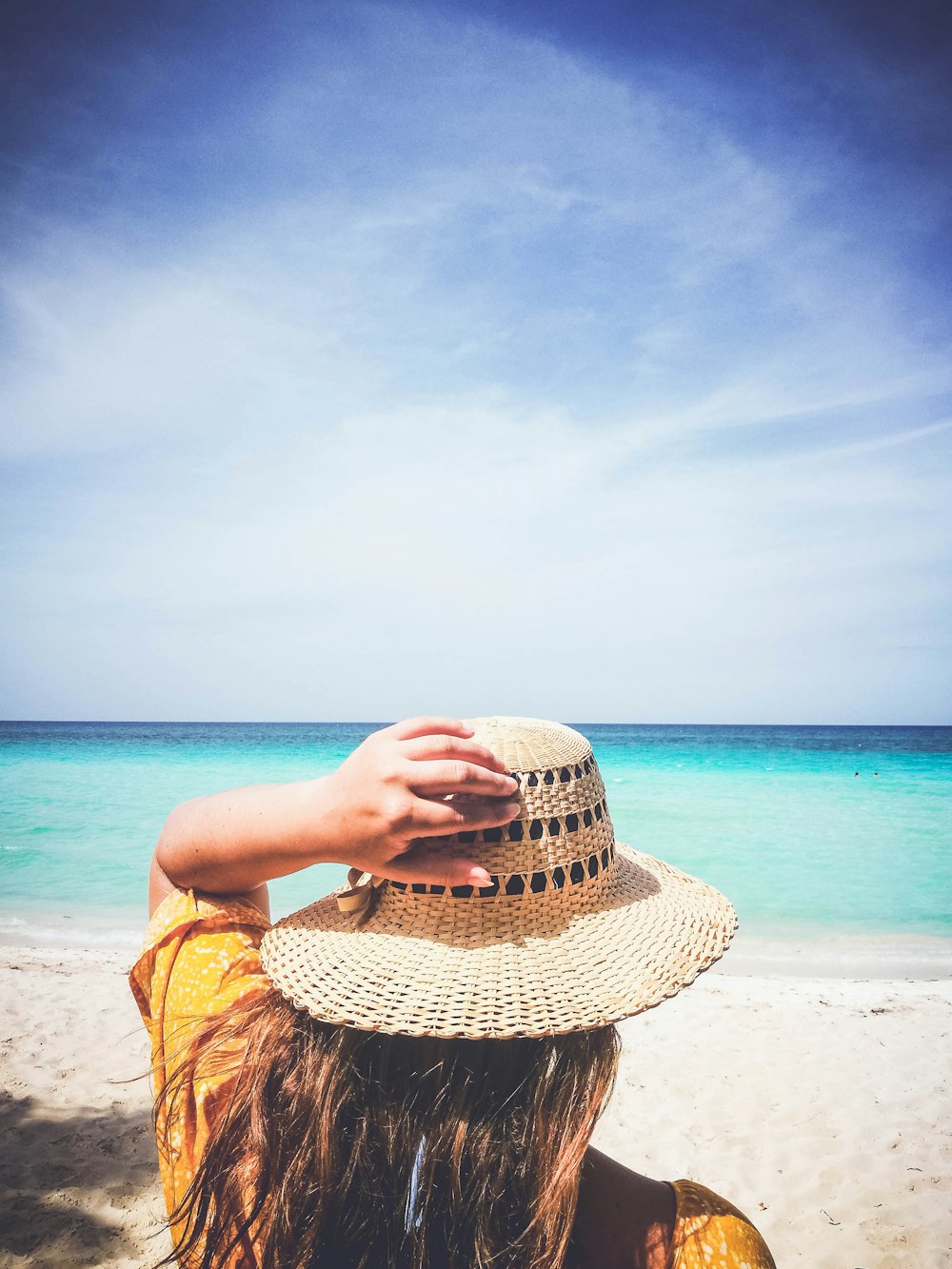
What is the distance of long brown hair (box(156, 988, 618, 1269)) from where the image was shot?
37.8 inches

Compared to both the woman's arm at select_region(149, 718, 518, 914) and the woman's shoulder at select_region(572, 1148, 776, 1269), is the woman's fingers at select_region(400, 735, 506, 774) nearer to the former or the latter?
the woman's arm at select_region(149, 718, 518, 914)

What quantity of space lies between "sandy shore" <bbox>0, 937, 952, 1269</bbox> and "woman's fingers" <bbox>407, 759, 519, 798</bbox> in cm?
340

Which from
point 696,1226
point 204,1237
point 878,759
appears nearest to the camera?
point 696,1226

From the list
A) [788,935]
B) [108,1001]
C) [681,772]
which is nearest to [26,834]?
[108,1001]

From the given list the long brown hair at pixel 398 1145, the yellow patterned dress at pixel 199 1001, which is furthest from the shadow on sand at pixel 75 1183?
the long brown hair at pixel 398 1145

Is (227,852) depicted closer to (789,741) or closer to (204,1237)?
(204,1237)

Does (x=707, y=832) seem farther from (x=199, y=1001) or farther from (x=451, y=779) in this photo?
(x=451, y=779)

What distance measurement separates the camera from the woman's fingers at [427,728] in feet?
3.23

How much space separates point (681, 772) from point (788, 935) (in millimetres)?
18108

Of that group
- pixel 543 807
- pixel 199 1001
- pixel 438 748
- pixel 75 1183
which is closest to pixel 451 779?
pixel 438 748

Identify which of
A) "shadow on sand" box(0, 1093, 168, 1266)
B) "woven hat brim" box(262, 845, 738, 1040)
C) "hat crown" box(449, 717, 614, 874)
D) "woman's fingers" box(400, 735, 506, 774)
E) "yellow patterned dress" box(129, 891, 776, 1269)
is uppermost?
"woman's fingers" box(400, 735, 506, 774)

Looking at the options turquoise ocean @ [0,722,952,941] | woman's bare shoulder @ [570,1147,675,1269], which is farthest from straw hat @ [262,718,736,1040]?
turquoise ocean @ [0,722,952,941]

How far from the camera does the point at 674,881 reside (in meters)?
1.34

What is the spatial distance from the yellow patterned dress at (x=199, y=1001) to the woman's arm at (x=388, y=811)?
161 millimetres
